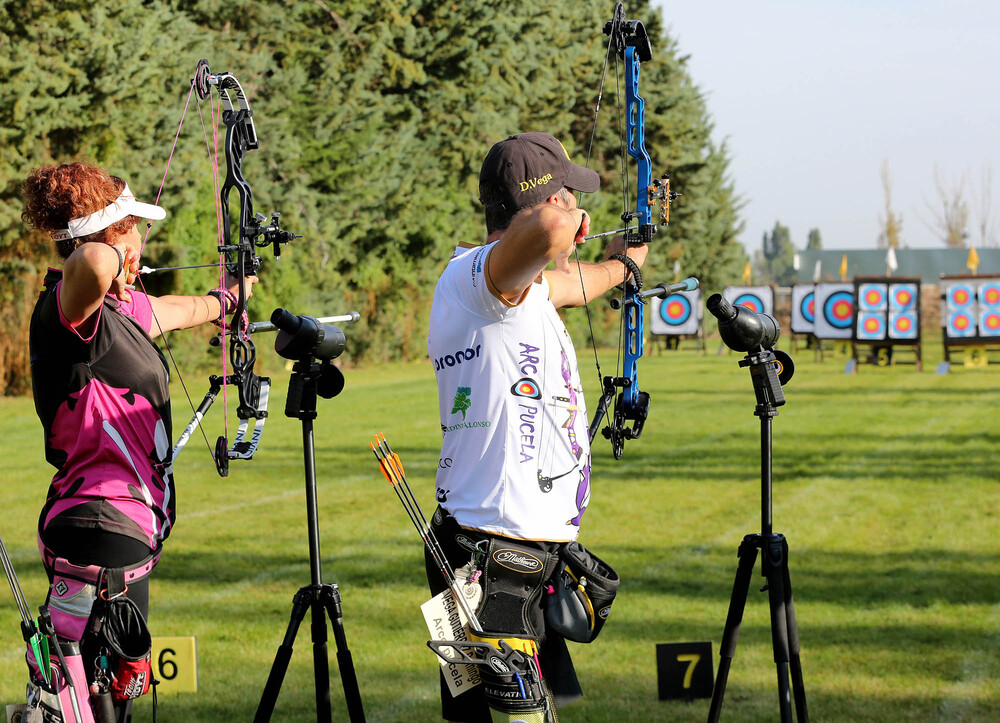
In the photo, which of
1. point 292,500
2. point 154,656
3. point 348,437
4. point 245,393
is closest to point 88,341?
point 245,393

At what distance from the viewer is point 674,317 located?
2544 cm

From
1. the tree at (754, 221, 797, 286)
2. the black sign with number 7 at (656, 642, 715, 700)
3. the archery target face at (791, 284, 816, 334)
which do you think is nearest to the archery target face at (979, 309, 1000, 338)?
the archery target face at (791, 284, 816, 334)

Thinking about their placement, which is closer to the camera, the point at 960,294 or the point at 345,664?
the point at 345,664

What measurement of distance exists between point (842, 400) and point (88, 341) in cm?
1346

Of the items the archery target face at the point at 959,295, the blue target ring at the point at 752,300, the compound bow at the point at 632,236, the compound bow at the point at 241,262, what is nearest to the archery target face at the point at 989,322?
the archery target face at the point at 959,295

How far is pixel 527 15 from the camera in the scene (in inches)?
986

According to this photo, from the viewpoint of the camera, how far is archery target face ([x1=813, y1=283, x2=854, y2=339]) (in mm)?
23000

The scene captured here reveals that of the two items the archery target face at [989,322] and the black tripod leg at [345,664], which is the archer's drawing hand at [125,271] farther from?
the archery target face at [989,322]

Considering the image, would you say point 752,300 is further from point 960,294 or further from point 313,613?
point 313,613

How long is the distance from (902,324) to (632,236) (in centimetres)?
2022

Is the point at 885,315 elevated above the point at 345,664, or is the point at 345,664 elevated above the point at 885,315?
the point at 885,315

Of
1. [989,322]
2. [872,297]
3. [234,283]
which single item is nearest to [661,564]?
[234,283]

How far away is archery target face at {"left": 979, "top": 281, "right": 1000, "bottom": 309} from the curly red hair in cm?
2100

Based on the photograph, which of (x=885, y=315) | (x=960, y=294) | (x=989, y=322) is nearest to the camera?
(x=960, y=294)
